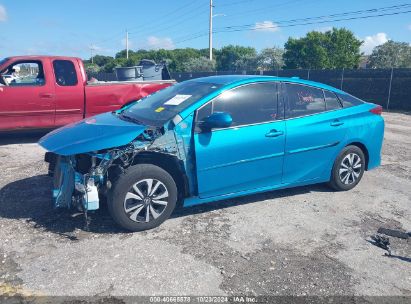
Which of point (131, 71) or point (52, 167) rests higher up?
point (131, 71)

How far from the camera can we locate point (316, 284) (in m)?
3.15

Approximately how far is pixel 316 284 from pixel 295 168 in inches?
74.9

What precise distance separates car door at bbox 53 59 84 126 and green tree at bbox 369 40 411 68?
58811mm

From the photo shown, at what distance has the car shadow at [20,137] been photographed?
8.05 m

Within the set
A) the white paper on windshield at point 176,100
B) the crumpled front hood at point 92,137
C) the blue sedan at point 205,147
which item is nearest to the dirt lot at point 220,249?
the blue sedan at point 205,147

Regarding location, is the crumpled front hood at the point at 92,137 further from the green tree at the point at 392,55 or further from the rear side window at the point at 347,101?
the green tree at the point at 392,55

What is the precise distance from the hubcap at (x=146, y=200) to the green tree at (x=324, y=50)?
59865mm

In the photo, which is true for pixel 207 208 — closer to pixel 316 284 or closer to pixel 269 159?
pixel 269 159

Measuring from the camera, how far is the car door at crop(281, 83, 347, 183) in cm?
473

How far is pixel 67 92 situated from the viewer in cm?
796

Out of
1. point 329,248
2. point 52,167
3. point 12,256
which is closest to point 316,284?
point 329,248

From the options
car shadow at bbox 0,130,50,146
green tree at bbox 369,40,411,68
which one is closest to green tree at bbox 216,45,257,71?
green tree at bbox 369,40,411,68

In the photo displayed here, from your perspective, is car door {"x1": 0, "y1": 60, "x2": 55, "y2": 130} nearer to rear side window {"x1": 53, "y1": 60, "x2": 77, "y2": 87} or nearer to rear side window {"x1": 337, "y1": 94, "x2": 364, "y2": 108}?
rear side window {"x1": 53, "y1": 60, "x2": 77, "y2": 87}

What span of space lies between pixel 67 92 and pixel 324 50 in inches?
2371
